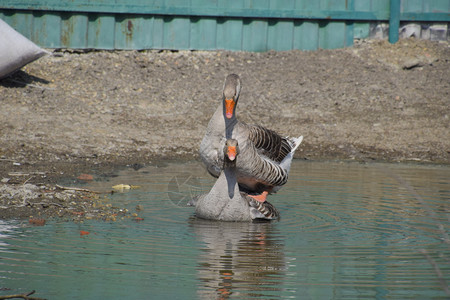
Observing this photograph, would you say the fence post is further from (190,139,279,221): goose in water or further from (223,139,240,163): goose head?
(223,139,240,163): goose head

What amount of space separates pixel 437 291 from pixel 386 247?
3.79 ft

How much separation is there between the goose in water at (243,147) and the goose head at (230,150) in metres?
0.24

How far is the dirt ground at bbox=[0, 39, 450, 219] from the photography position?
31.1ft

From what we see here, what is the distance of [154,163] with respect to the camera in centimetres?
930

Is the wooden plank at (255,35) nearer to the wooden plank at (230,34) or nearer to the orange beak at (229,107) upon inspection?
the wooden plank at (230,34)

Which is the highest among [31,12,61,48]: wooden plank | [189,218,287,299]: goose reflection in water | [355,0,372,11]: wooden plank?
[355,0,372,11]: wooden plank

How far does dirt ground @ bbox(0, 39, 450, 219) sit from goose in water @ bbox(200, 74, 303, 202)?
2.13 metres

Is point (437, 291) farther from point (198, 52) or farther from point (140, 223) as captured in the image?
point (198, 52)

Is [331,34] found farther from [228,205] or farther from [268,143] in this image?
[228,205]

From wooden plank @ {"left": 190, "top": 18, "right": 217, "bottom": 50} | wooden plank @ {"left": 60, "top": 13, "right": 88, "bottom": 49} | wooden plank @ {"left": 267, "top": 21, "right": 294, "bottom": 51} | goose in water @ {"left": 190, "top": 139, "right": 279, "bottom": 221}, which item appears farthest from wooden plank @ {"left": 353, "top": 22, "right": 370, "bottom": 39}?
goose in water @ {"left": 190, "top": 139, "right": 279, "bottom": 221}

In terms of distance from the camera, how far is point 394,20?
13.5 m

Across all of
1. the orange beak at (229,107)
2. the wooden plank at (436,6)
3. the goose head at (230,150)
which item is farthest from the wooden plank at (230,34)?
the goose head at (230,150)

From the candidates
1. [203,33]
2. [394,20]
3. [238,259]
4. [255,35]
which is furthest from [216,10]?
[238,259]

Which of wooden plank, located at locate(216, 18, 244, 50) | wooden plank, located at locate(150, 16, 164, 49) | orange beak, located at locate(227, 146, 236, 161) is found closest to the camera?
orange beak, located at locate(227, 146, 236, 161)
